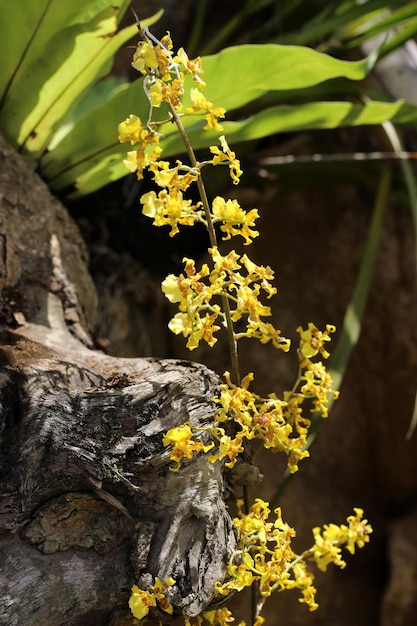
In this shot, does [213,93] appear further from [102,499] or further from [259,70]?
[102,499]

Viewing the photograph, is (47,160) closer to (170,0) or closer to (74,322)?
(74,322)

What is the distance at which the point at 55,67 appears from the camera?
90 centimetres

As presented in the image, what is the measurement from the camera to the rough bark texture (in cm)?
67

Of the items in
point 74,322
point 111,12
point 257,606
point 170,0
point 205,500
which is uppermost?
point 170,0

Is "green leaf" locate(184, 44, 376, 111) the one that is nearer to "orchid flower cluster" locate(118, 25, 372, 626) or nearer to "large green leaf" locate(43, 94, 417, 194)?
"large green leaf" locate(43, 94, 417, 194)

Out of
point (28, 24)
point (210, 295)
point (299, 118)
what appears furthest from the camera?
point (299, 118)

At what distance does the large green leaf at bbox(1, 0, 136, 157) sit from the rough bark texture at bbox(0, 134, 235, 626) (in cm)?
36

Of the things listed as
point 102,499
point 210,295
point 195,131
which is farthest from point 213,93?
point 102,499

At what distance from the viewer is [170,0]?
1584mm

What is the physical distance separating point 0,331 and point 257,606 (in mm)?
420

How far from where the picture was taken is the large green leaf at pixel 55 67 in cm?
88

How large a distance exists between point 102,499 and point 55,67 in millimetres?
549

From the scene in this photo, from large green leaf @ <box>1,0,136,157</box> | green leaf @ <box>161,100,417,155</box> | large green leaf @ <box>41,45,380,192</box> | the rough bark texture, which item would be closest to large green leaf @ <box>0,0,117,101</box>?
large green leaf @ <box>1,0,136,157</box>

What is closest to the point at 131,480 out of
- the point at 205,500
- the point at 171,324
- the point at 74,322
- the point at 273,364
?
the point at 205,500
